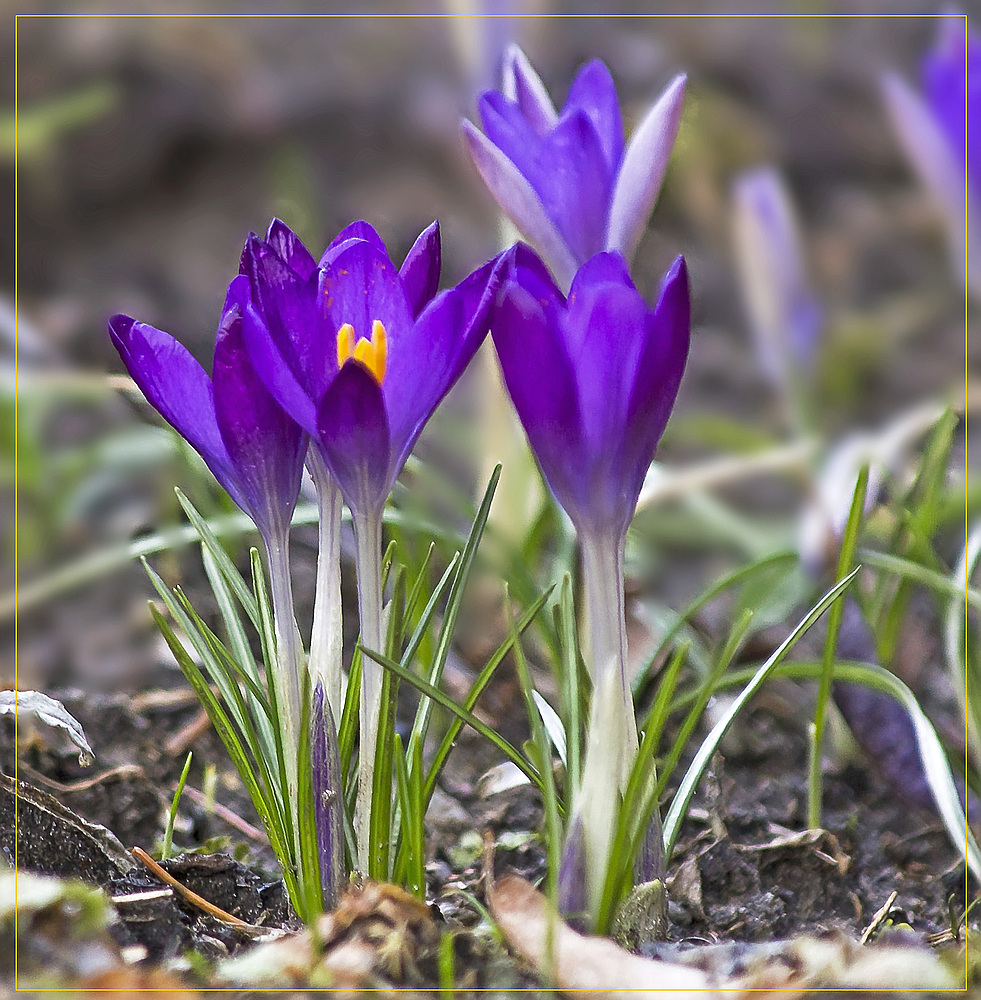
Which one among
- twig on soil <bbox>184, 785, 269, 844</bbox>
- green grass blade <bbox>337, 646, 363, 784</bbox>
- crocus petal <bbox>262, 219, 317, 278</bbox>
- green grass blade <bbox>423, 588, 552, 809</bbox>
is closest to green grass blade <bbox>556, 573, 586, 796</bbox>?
green grass blade <bbox>423, 588, 552, 809</bbox>

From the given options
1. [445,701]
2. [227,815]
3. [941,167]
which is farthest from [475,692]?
[941,167]

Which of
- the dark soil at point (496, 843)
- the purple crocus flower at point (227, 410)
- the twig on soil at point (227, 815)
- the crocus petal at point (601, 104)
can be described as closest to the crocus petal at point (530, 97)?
the crocus petal at point (601, 104)

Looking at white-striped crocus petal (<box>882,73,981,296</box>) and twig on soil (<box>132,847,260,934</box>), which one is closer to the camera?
twig on soil (<box>132,847,260,934</box>)

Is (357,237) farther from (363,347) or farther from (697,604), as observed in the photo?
(697,604)

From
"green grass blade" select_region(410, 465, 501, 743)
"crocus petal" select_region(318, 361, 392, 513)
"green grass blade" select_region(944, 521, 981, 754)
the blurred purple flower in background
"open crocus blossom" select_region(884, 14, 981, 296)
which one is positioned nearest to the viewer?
"crocus petal" select_region(318, 361, 392, 513)

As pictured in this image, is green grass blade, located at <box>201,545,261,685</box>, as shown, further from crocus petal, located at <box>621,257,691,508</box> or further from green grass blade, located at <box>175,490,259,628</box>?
crocus petal, located at <box>621,257,691,508</box>

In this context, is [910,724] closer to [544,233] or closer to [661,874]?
[661,874]

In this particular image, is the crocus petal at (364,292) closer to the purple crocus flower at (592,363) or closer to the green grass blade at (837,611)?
the purple crocus flower at (592,363)
